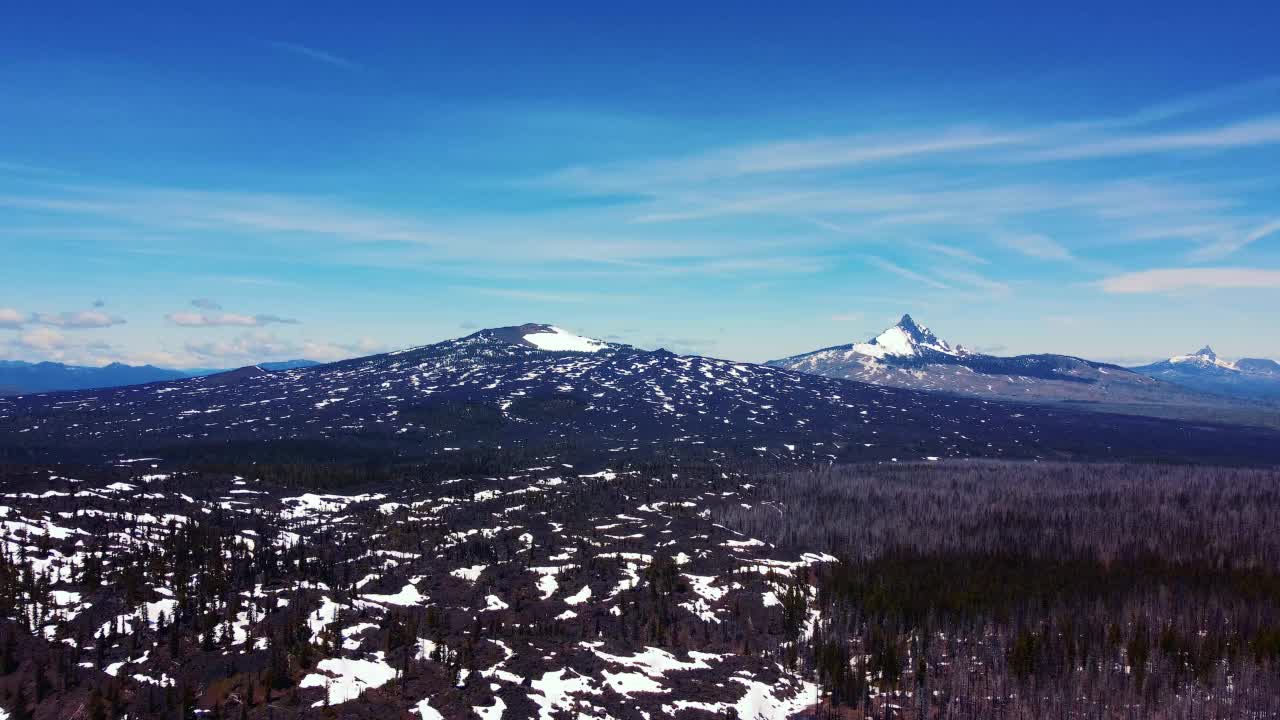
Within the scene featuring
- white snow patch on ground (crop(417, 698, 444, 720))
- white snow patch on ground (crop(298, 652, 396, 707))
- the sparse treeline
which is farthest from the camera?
the sparse treeline

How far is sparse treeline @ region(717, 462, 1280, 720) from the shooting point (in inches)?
3706

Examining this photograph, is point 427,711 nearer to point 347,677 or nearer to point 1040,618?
point 347,677

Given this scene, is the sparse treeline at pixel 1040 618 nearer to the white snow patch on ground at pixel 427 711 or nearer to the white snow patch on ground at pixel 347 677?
the white snow patch on ground at pixel 427 711

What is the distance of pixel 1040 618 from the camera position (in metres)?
119

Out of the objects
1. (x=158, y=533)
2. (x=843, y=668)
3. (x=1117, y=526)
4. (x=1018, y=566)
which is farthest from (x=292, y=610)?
(x=1117, y=526)

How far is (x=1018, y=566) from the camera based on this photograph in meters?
150

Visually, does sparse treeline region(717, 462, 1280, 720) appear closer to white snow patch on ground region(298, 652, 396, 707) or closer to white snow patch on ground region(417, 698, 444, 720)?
white snow patch on ground region(417, 698, 444, 720)

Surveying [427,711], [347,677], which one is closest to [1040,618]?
[427,711]

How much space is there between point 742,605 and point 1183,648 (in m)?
58.9

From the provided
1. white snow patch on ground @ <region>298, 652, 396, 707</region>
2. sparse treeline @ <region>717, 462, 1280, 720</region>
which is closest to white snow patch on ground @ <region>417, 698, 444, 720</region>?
white snow patch on ground @ <region>298, 652, 396, 707</region>

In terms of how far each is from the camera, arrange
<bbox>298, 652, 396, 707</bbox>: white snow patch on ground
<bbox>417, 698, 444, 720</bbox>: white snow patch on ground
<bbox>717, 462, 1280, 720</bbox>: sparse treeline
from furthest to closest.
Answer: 1. <bbox>717, 462, 1280, 720</bbox>: sparse treeline
2. <bbox>298, 652, 396, 707</bbox>: white snow patch on ground
3. <bbox>417, 698, 444, 720</bbox>: white snow patch on ground

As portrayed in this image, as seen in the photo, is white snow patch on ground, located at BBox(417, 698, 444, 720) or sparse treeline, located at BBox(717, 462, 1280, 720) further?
sparse treeline, located at BBox(717, 462, 1280, 720)

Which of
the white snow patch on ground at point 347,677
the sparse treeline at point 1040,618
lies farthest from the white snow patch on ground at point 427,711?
the sparse treeline at point 1040,618

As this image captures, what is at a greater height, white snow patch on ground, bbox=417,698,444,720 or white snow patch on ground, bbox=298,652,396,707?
white snow patch on ground, bbox=298,652,396,707
